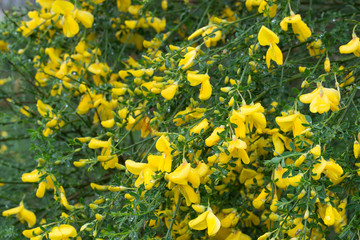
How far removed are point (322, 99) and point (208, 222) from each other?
16.6 inches

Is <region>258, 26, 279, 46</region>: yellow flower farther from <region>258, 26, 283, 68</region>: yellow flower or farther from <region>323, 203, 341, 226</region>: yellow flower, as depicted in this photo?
<region>323, 203, 341, 226</region>: yellow flower

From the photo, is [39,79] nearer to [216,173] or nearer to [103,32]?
[103,32]

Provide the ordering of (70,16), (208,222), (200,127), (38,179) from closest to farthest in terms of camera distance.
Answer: (208,222) → (200,127) → (38,179) → (70,16)

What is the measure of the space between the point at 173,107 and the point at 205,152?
0.74 ft

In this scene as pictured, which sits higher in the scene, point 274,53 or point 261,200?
point 274,53

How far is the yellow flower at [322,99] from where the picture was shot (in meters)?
1.11

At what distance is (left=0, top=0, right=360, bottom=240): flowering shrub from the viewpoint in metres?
1.11

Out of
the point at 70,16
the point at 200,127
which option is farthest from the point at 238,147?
the point at 70,16

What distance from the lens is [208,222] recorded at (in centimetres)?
107

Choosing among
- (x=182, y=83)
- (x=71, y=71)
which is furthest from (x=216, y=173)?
(x=71, y=71)

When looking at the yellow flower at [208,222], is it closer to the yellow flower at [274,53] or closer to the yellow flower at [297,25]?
the yellow flower at [274,53]

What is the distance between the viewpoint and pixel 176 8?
7.40ft

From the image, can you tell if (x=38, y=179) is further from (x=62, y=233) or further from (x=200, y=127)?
(x=200, y=127)

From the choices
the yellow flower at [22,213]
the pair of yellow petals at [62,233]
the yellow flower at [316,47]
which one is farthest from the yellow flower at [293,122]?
the yellow flower at [22,213]
